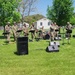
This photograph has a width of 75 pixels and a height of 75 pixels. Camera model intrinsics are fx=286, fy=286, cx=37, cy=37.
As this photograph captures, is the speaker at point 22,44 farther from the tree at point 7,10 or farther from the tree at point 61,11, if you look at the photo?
the tree at point 61,11

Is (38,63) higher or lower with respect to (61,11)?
lower

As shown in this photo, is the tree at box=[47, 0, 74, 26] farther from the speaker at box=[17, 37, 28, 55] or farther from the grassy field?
the speaker at box=[17, 37, 28, 55]

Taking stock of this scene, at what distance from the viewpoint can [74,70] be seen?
1388 centimetres

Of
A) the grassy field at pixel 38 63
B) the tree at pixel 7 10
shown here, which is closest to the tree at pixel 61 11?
the tree at pixel 7 10

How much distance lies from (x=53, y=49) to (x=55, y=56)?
5.13 ft

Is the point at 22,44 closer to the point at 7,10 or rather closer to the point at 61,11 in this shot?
the point at 7,10

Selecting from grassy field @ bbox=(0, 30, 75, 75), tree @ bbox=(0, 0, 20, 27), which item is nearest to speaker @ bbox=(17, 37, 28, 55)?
grassy field @ bbox=(0, 30, 75, 75)

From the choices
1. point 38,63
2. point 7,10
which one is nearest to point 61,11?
point 7,10

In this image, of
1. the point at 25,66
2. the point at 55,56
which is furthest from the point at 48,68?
the point at 55,56

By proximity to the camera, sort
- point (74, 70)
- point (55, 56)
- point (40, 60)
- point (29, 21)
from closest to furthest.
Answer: point (74, 70), point (40, 60), point (55, 56), point (29, 21)

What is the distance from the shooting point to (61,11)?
1961 inches

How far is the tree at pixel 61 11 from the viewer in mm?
48812

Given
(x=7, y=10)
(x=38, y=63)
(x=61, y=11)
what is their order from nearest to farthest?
(x=38, y=63) → (x=7, y=10) → (x=61, y=11)

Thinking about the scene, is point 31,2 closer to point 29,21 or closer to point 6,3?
point 29,21
